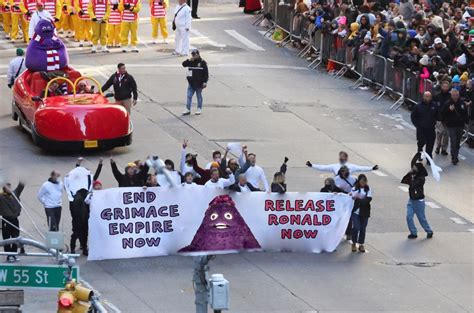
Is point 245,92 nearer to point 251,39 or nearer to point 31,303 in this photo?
point 251,39

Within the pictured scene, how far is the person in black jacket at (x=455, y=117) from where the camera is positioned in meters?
26.9

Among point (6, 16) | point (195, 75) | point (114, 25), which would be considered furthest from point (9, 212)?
point (6, 16)

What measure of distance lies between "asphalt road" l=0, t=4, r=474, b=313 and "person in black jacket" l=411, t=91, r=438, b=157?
1.51 feet

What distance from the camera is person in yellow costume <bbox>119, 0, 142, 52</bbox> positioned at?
36062 mm

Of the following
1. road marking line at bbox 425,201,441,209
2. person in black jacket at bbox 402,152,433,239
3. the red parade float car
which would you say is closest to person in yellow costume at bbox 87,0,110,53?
the red parade float car

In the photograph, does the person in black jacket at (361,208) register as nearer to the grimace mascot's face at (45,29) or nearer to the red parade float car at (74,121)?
the red parade float car at (74,121)

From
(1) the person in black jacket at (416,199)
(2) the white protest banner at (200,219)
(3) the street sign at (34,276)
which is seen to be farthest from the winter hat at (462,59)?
(3) the street sign at (34,276)

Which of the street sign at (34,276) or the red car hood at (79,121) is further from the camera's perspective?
the red car hood at (79,121)

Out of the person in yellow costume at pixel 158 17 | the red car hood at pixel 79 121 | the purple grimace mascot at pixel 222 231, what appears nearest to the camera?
the purple grimace mascot at pixel 222 231

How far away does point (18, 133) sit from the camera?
27.6m

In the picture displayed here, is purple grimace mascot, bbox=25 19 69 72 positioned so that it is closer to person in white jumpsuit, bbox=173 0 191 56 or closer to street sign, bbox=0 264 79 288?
person in white jumpsuit, bbox=173 0 191 56

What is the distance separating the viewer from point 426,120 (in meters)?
26.7

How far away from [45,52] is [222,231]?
10323mm

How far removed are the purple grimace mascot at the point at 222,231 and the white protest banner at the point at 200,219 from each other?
0.05ft
